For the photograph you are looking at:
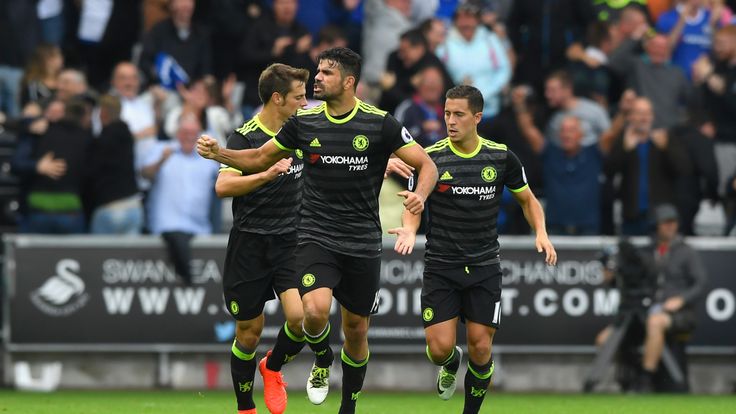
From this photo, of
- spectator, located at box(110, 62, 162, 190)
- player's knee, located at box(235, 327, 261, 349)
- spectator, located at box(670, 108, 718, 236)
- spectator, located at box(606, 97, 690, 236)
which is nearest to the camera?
player's knee, located at box(235, 327, 261, 349)

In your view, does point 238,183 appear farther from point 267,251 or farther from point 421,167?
point 421,167

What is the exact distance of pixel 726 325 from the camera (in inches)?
667

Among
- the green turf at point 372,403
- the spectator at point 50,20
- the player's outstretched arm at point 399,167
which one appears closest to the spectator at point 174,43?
the spectator at point 50,20

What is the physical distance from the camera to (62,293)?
16641 mm

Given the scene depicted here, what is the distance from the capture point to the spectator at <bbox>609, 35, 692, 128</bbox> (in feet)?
59.3

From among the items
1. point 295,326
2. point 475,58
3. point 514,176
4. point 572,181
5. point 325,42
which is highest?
point 325,42

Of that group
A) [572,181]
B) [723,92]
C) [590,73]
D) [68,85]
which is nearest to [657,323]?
[572,181]

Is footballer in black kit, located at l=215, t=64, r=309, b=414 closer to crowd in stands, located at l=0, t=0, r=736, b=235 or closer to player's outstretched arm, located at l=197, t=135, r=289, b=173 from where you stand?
player's outstretched arm, located at l=197, t=135, r=289, b=173

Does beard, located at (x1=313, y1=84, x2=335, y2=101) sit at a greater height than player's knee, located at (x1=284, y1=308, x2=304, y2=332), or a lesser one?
greater

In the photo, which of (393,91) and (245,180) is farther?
(393,91)

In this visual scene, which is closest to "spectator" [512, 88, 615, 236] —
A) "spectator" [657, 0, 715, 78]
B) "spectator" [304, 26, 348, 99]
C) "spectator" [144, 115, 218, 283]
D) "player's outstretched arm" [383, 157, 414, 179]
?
"spectator" [304, 26, 348, 99]

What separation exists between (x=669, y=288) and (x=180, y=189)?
522cm

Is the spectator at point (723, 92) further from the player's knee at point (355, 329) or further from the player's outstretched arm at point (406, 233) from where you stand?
the player's outstretched arm at point (406, 233)

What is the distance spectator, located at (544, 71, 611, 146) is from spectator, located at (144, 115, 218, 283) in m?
3.82
